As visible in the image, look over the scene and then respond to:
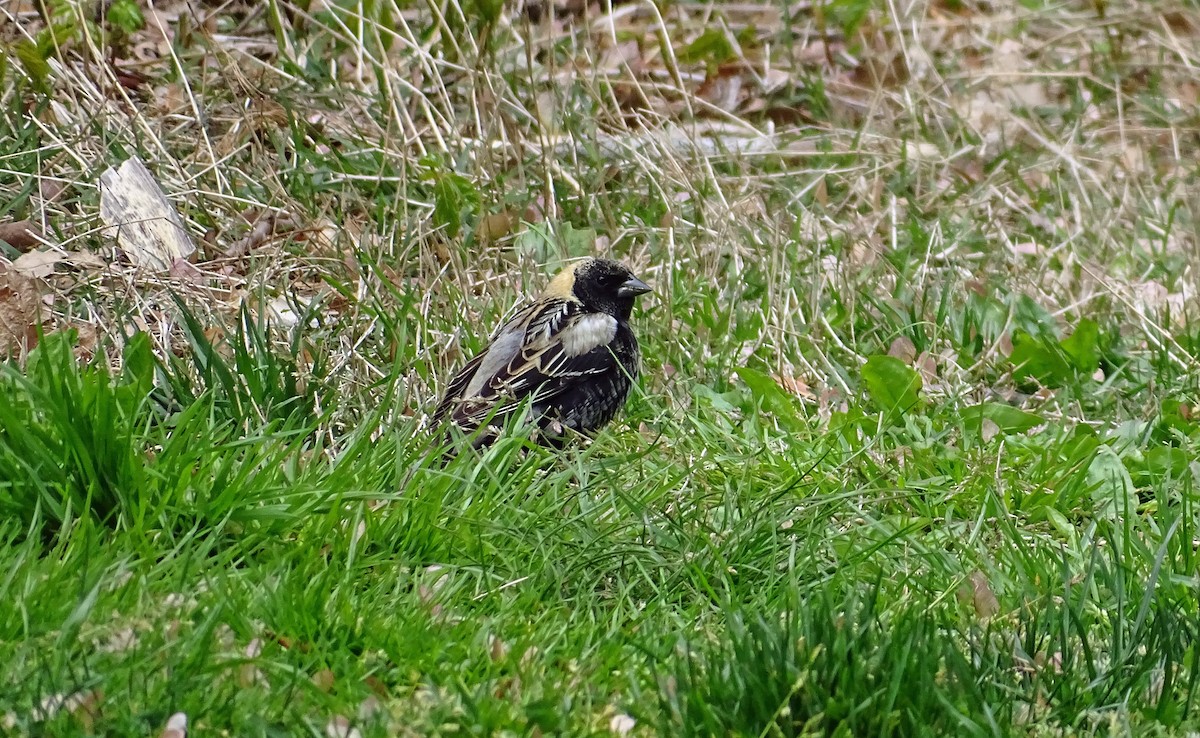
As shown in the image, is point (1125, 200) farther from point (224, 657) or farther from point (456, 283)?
point (224, 657)

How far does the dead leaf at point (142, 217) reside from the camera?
19.2ft

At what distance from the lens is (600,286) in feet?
18.0

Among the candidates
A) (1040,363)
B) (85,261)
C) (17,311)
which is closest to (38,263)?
(85,261)

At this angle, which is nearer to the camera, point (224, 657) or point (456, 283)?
point (224, 657)

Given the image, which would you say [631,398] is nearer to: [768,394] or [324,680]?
[768,394]

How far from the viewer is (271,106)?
666 cm

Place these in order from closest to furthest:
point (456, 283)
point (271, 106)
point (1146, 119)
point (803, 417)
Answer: point (803, 417)
point (456, 283)
point (271, 106)
point (1146, 119)

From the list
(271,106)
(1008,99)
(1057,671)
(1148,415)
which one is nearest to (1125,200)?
(1008,99)

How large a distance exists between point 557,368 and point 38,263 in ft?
6.67

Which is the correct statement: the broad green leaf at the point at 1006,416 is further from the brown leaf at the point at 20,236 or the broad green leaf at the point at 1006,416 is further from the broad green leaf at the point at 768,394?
the brown leaf at the point at 20,236

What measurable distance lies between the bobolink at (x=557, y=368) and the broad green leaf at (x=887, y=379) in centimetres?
84

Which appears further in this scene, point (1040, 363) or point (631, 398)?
point (1040, 363)

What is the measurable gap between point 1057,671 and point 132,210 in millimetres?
4129

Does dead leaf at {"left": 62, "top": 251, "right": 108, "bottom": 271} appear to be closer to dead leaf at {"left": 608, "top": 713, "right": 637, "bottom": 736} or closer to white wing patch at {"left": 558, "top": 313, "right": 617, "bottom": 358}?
white wing patch at {"left": 558, "top": 313, "right": 617, "bottom": 358}
